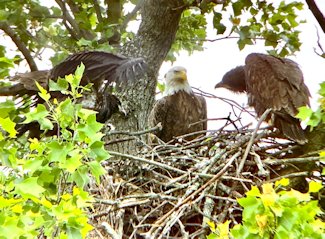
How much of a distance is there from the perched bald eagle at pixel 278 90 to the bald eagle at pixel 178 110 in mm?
848

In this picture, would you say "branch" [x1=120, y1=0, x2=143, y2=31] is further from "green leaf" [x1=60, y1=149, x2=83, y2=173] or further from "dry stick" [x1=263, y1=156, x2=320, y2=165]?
"green leaf" [x1=60, y1=149, x2=83, y2=173]

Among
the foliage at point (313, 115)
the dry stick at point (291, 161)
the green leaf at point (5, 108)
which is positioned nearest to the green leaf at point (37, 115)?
the green leaf at point (5, 108)

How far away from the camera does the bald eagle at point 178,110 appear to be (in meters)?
Answer: 4.87

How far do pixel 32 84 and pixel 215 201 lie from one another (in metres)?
1.90

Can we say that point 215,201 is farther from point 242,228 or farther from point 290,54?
point 290,54

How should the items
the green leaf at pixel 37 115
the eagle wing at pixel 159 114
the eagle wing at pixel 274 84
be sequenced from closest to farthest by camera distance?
1. the green leaf at pixel 37 115
2. the eagle wing at pixel 274 84
3. the eagle wing at pixel 159 114

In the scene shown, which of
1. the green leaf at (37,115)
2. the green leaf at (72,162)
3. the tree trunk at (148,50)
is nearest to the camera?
the green leaf at (72,162)

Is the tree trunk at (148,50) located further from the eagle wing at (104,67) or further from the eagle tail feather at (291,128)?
the eagle tail feather at (291,128)

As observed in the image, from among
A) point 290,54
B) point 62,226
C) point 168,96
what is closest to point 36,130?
point 168,96

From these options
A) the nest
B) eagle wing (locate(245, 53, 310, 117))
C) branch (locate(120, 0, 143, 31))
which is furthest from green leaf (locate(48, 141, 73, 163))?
branch (locate(120, 0, 143, 31))

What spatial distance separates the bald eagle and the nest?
4.13 feet

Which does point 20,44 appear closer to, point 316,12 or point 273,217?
point 316,12

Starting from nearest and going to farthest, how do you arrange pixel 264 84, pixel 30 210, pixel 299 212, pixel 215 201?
pixel 299 212 < pixel 30 210 < pixel 215 201 < pixel 264 84

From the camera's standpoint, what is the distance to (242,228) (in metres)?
1.87
